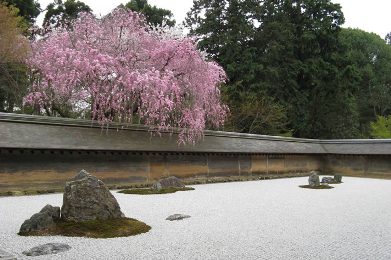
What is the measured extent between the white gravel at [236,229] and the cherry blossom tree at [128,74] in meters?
4.72

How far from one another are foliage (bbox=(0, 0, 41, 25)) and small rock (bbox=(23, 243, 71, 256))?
86.4 feet

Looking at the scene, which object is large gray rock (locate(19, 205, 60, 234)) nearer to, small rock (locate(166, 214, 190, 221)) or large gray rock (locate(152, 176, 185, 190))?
small rock (locate(166, 214, 190, 221))

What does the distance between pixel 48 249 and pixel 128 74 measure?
33.6 feet

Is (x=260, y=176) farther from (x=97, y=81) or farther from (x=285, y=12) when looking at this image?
(x=285, y=12)

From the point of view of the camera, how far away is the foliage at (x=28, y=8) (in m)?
28.3

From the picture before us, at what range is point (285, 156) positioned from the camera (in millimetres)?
22172

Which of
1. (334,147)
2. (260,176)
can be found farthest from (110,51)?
(334,147)

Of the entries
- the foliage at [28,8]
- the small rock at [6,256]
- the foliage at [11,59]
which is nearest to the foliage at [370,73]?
the foliage at [28,8]

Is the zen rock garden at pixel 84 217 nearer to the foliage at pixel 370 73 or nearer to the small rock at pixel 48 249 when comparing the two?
the small rock at pixel 48 249

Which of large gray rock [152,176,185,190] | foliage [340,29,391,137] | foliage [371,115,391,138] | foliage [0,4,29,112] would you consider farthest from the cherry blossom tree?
foliage [340,29,391,137]

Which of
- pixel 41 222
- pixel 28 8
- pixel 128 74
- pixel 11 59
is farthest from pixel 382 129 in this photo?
pixel 41 222

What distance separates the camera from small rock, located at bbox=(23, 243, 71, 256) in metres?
5.17

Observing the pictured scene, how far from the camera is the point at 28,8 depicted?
2902cm

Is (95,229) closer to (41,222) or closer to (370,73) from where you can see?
(41,222)
